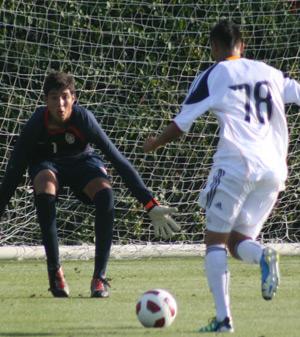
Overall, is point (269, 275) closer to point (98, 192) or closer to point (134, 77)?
point (98, 192)

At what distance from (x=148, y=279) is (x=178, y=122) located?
3.04 meters

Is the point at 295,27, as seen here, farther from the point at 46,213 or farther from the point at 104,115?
the point at 46,213

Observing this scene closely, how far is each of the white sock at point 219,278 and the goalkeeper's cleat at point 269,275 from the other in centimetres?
20

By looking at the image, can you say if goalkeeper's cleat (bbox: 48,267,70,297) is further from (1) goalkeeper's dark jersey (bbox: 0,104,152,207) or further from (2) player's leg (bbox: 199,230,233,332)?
(2) player's leg (bbox: 199,230,233,332)

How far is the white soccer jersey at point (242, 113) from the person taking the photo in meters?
7.11

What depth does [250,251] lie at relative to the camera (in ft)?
23.5

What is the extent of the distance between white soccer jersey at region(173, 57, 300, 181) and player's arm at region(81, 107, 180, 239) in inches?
44.8

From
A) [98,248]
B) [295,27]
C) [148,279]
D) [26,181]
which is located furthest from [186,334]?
[295,27]

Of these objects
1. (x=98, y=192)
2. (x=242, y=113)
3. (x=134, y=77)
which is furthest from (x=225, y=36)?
(x=134, y=77)

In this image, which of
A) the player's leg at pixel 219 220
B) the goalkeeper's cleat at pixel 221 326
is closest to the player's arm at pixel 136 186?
the player's leg at pixel 219 220

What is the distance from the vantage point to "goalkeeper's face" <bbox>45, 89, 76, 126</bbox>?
340 inches

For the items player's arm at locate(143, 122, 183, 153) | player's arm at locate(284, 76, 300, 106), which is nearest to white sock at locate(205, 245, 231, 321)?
player's arm at locate(143, 122, 183, 153)

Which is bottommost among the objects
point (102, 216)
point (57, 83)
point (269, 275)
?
point (102, 216)

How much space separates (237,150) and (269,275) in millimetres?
711
